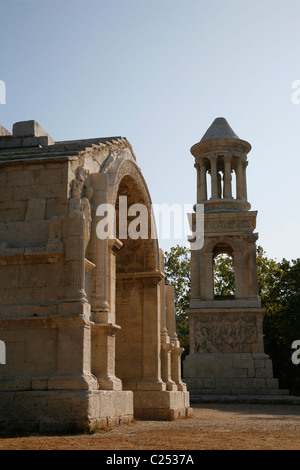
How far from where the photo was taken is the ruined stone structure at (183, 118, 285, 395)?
27.9 m

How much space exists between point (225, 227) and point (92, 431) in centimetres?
2201

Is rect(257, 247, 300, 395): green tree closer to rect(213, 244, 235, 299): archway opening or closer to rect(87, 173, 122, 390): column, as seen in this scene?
rect(213, 244, 235, 299): archway opening

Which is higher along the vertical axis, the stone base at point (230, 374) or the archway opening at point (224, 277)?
the archway opening at point (224, 277)

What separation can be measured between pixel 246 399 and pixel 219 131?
606 inches

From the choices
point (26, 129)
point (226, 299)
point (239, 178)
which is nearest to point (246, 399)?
point (226, 299)

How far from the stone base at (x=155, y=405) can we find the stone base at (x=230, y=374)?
41.5ft

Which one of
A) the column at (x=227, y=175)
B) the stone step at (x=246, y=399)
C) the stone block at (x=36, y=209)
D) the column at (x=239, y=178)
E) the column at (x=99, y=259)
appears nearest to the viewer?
the stone block at (x=36, y=209)

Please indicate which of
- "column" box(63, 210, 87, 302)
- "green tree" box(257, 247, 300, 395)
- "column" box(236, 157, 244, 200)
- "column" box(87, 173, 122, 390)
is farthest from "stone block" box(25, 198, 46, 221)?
"green tree" box(257, 247, 300, 395)

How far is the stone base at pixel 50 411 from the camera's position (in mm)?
9602

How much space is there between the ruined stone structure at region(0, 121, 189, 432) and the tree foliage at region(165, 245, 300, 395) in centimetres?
2527

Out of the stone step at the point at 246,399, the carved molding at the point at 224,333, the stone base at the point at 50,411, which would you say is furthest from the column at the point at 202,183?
the stone base at the point at 50,411

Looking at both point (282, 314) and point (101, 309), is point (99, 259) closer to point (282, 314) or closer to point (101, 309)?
point (101, 309)

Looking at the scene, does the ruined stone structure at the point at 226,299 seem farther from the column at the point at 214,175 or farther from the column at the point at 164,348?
the column at the point at 164,348

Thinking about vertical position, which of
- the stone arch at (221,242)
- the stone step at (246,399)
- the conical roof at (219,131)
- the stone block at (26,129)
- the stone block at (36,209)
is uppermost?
the conical roof at (219,131)
